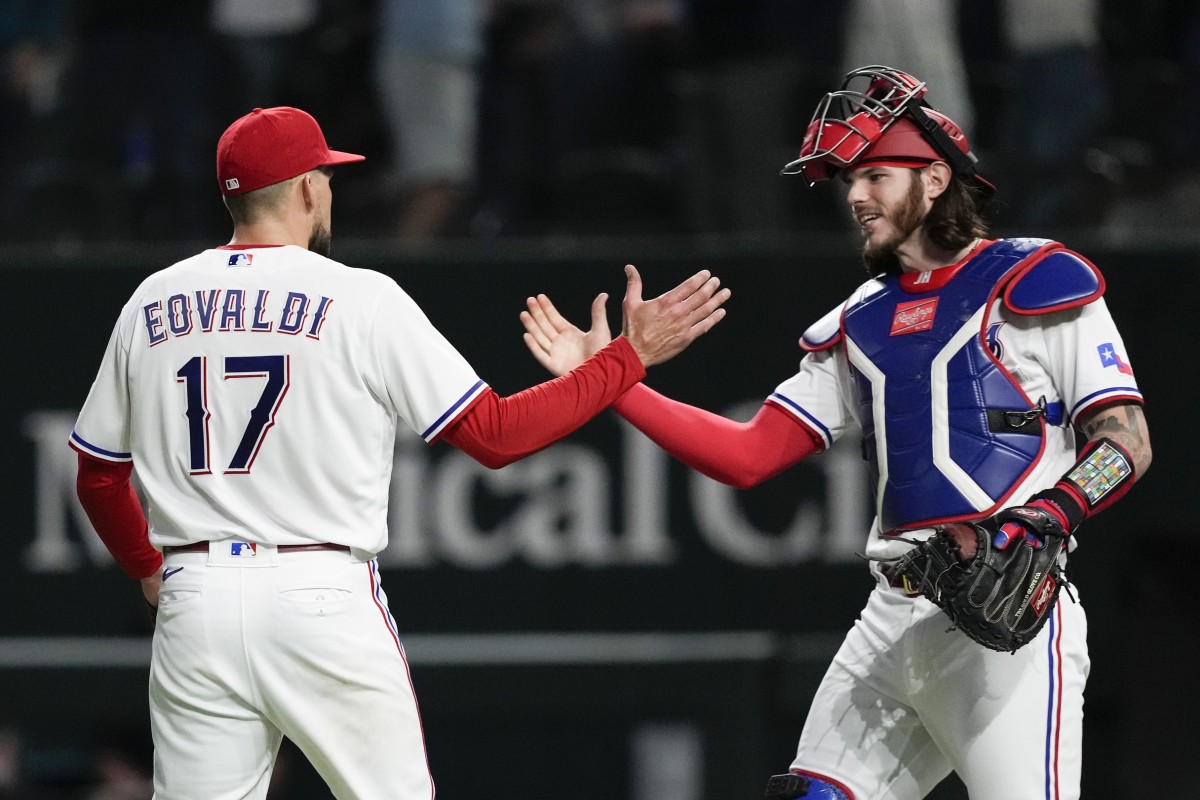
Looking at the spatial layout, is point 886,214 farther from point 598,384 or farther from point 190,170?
point 190,170

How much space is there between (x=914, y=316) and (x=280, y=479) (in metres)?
1.47

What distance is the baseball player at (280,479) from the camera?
12.1 feet

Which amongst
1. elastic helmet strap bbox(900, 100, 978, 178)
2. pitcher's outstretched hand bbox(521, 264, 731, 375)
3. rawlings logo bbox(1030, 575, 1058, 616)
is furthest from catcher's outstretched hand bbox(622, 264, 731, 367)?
rawlings logo bbox(1030, 575, 1058, 616)

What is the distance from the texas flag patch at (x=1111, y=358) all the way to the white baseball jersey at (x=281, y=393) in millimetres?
1364

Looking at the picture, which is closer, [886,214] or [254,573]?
[254,573]

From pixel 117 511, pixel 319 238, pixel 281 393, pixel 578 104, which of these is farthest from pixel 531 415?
pixel 578 104

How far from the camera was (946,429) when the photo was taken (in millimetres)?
3900

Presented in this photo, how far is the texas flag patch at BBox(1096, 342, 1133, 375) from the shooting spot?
12.4 ft

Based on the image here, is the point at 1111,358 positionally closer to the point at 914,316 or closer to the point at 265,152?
the point at 914,316

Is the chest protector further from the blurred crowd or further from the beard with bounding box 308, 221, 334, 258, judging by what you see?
the blurred crowd

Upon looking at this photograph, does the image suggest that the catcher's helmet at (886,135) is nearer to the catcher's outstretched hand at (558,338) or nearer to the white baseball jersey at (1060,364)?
the white baseball jersey at (1060,364)

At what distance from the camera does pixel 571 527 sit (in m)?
7.04

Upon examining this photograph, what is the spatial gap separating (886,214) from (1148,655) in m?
3.72

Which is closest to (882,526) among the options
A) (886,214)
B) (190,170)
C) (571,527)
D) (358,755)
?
(886,214)
